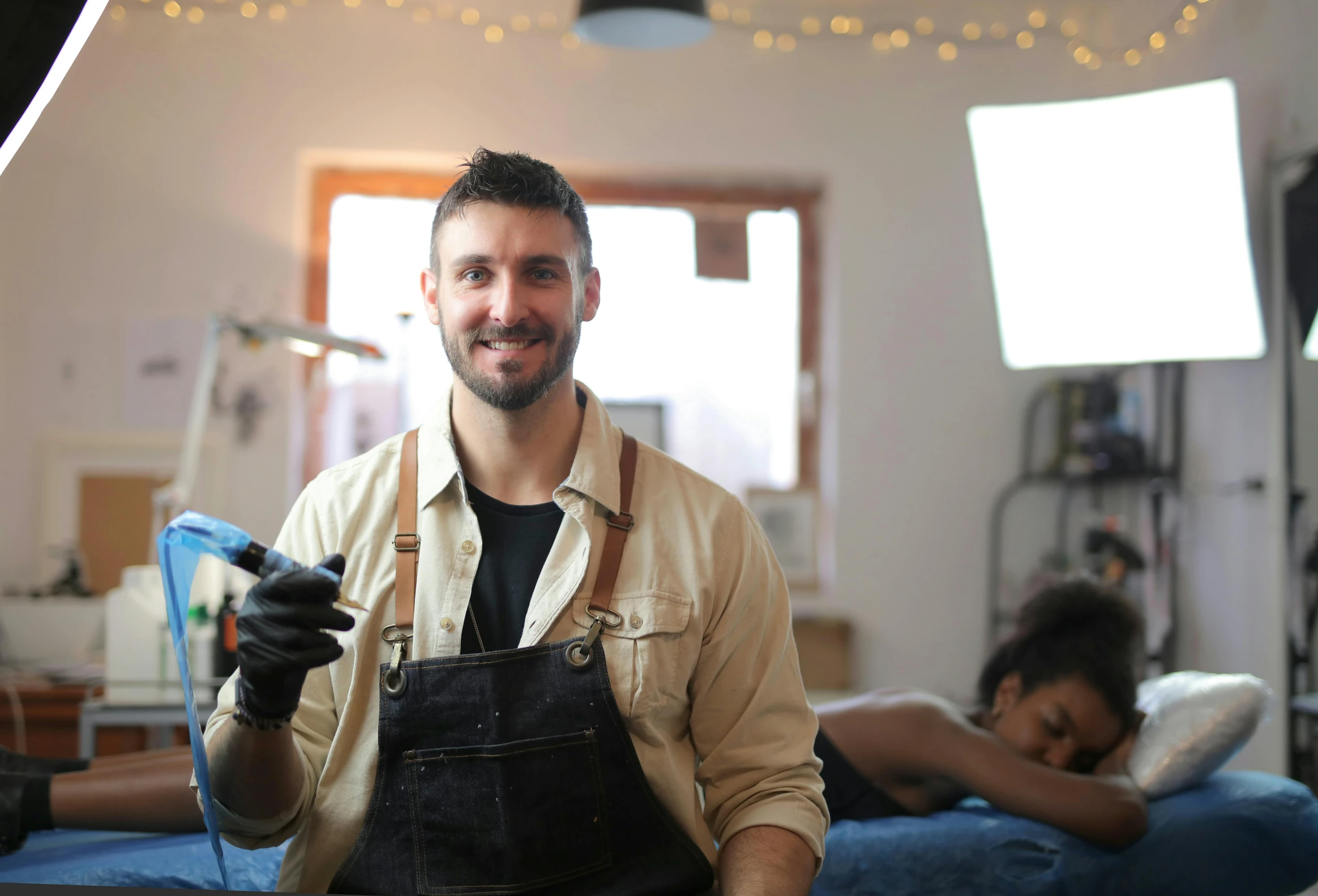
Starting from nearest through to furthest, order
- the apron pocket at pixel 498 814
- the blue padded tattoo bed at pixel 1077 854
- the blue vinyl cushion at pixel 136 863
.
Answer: the apron pocket at pixel 498 814
the blue vinyl cushion at pixel 136 863
the blue padded tattoo bed at pixel 1077 854

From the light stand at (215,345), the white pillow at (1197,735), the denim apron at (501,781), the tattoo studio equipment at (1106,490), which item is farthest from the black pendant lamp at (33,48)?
the tattoo studio equipment at (1106,490)

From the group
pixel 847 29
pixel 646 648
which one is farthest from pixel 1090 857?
pixel 847 29

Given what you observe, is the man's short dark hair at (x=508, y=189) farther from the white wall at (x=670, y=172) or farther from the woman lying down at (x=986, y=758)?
the white wall at (x=670, y=172)

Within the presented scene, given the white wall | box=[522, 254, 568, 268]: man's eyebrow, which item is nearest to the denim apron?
box=[522, 254, 568, 268]: man's eyebrow

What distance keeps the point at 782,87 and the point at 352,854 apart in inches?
139

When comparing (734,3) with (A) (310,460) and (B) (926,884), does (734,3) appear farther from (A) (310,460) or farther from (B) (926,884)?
(B) (926,884)

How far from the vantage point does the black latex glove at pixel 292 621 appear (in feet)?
3.59

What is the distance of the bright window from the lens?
4.18 metres

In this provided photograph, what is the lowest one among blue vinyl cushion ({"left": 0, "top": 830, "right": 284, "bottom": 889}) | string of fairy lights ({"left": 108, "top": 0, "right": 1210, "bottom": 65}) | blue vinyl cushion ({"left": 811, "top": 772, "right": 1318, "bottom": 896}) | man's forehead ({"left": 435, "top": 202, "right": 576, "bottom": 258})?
blue vinyl cushion ({"left": 811, "top": 772, "right": 1318, "bottom": 896})

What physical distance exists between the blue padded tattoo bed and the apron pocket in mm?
751

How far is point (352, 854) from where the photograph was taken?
4.46ft

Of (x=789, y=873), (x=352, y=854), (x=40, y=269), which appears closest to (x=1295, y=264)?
(x=789, y=873)

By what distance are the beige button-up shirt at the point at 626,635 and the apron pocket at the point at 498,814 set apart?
0.27 feet

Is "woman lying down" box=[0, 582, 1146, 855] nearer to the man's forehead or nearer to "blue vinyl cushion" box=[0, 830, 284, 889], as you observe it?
"blue vinyl cushion" box=[0, 830, 284, 889]
